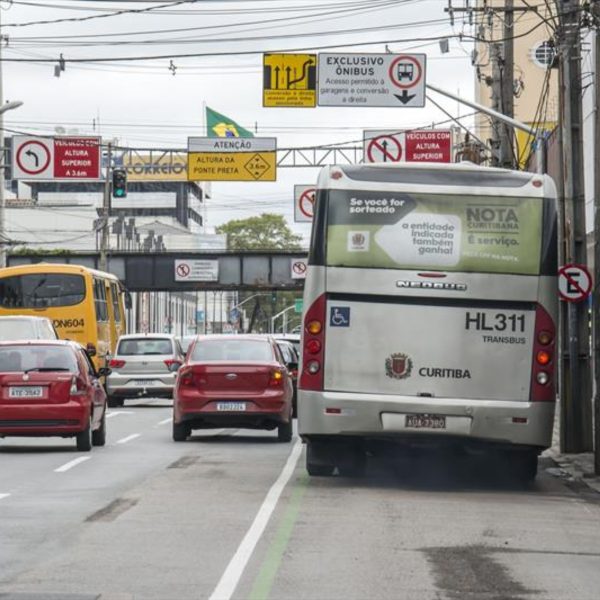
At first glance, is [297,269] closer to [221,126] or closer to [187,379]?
[221,126]

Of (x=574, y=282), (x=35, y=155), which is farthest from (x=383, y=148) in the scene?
(x=574, y=282)

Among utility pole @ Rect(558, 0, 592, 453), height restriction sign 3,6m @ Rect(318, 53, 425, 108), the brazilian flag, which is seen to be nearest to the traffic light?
the brazilian flag

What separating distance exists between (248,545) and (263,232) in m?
153

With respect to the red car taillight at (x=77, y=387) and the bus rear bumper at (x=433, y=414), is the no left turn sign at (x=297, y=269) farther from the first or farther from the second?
the bus rear bumper at (x=433, y=414)

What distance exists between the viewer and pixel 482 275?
1777 centimetres

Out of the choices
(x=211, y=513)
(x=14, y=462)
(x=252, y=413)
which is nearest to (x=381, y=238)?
(x=211, y=513)

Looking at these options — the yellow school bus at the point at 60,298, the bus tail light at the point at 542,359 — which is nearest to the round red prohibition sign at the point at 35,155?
the yellow school bus at the point at 60,298

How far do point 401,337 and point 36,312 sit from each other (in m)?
31.3

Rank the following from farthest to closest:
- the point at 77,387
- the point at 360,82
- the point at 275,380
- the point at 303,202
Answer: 1. the point at 303,202
2. the point at 360,82
3. the point at 275,380
4. the point at 77,387

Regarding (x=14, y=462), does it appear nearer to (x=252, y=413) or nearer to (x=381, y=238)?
(x=252, y=413)

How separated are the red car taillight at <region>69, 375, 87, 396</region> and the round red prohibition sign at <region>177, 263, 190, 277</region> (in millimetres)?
54411

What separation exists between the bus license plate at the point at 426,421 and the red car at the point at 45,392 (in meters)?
7.18

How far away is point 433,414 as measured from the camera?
57.9 feet

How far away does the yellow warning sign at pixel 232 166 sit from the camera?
1871 inches
